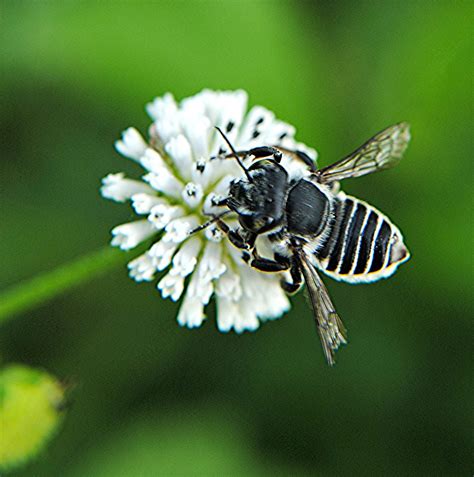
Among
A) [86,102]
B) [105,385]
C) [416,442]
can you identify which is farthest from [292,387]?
[86,102]

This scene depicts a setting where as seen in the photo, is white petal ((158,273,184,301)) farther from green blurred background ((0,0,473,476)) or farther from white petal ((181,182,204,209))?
green blurred background ((0,0,473,476))

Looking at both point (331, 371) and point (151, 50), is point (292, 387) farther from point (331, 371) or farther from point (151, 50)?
point (151, 50)

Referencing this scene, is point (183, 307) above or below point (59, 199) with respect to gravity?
below

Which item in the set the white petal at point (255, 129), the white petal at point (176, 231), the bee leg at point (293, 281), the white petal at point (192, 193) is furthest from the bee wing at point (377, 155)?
the white petal at point (176, 231)

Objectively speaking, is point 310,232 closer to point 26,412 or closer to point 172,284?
point 172,284

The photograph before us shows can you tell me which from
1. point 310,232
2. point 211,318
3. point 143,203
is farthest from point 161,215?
A: point 211,318

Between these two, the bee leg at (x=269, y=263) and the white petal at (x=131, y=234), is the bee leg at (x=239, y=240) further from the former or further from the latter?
the white petal at (x=131, y=234)
